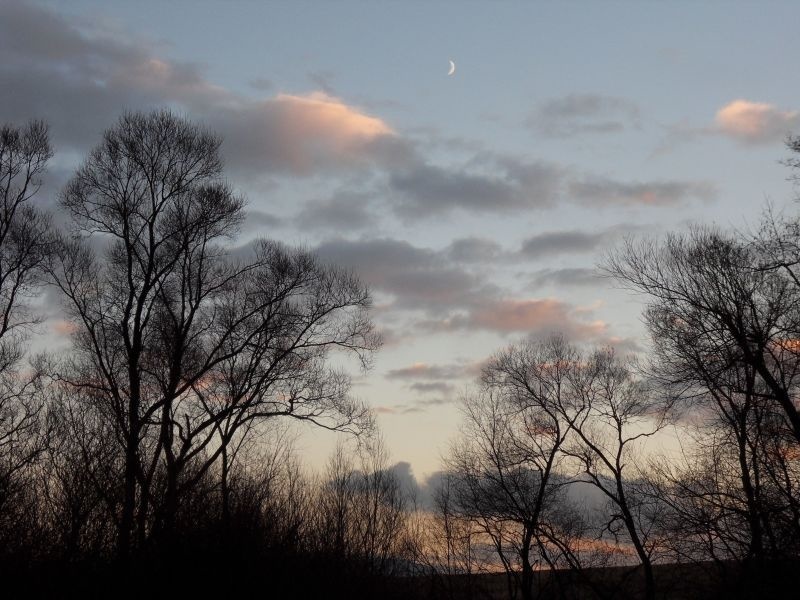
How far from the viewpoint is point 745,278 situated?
836 inches

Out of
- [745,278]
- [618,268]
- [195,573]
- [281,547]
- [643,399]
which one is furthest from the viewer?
[643,399]

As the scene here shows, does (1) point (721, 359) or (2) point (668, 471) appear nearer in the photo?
(1) point (721, 359)


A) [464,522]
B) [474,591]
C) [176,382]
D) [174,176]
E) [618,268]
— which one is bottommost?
[474,591]

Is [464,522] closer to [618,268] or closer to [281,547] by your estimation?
[618,268]

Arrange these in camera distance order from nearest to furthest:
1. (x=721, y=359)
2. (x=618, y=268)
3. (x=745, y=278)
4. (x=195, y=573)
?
1. (x=195, y=573)
2. (x=721, y=359)
3. (x=745, y=278)
4. (x=618, y=268)

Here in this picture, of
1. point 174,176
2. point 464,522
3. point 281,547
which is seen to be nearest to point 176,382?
point 174,176

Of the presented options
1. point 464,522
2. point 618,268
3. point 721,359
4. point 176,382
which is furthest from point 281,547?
point 464,522

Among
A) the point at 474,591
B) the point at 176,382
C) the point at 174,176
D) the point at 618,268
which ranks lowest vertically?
the point at 474,591

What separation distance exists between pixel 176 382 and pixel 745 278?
632 inches

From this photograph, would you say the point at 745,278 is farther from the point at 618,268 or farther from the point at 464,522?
the point at 464,522

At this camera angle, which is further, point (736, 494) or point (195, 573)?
point (736, 494)

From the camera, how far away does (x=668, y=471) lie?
24.1 m

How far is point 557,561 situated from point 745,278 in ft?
66.0

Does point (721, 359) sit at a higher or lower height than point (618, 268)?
lower
